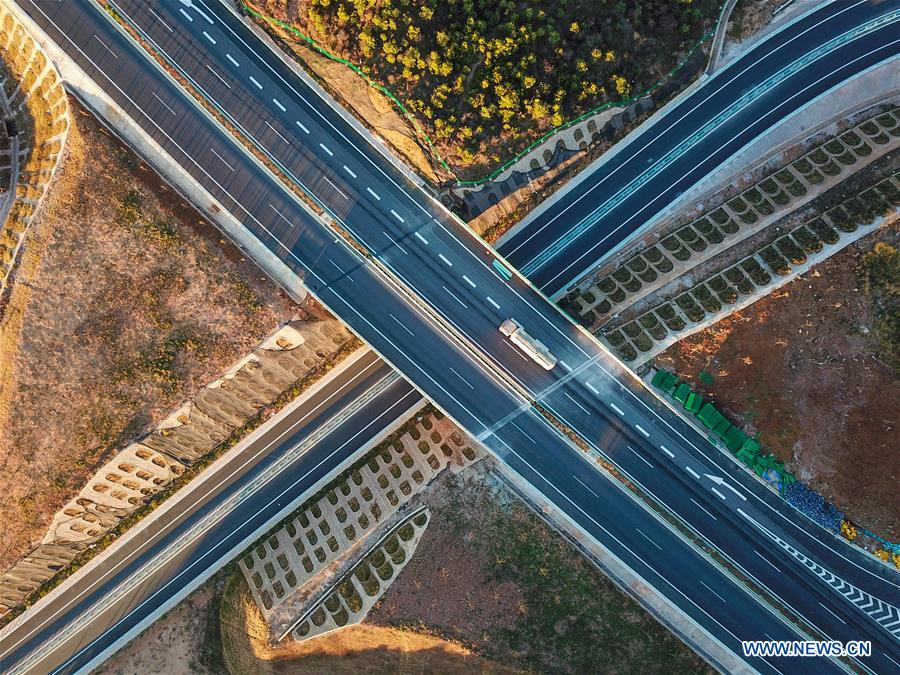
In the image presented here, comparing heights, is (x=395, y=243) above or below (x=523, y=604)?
above

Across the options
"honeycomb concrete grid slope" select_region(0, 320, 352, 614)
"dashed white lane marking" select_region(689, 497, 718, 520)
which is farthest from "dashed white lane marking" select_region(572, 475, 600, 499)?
"honeycomb concrete grid slope" select_region(0, 320, 352, 614)

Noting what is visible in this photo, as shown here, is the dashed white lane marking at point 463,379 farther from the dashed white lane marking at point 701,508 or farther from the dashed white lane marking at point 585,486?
the dashed white lane marking at point 701,508

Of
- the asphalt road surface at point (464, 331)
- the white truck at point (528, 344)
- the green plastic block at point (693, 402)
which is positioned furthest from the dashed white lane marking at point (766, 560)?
the white truck at point (528, 344)

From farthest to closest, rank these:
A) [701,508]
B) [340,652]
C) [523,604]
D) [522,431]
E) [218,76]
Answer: [340,652], [523,604], [218,76], [701,508], [522,431]

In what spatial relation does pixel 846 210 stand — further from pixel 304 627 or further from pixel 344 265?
pixel 304 627

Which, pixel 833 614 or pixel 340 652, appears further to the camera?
pixel 340 652

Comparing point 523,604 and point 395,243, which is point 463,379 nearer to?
point 395,243

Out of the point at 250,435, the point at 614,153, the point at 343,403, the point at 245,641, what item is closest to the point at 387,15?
the point at 614,153

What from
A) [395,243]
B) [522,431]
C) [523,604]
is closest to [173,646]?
[523,604]
